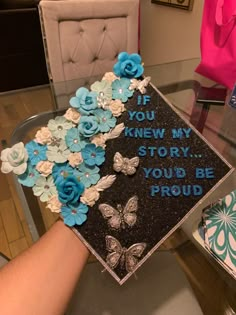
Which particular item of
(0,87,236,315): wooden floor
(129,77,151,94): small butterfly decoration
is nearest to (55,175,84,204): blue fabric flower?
(129,77,151,94): small butterfly decoration

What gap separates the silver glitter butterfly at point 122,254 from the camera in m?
0.45

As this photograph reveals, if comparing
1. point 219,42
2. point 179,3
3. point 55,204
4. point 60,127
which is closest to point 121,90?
point 60,127

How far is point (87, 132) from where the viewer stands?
472mm

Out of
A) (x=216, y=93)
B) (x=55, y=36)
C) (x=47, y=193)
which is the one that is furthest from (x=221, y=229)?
(x=55, y=36)

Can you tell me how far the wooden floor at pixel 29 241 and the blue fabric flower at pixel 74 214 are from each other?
1.23 feet

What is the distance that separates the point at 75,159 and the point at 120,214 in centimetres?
12

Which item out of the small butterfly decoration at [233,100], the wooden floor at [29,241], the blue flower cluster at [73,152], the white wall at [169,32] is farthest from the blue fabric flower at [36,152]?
Answer: the white wall at [169,32]

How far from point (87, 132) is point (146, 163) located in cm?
12

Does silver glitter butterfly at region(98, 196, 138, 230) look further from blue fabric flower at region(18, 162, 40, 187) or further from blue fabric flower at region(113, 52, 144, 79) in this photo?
blue fabric flower at region(113, 52, 144, 79)

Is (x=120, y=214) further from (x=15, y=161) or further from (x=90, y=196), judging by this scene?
(x=15, y=161)

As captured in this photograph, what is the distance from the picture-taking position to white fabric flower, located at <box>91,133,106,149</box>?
48 centimetres

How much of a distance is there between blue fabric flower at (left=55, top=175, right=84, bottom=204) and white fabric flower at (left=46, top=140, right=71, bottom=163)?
0.12ft

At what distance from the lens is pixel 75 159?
18.6 inches

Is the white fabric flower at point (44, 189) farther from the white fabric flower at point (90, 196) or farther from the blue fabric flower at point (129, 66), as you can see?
the blue fabric flower at point (129, 66)
